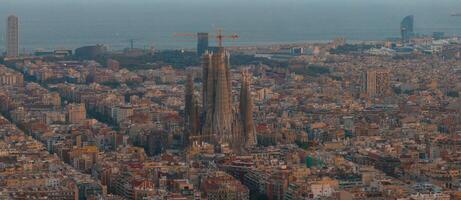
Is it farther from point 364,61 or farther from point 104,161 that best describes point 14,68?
point 104,161

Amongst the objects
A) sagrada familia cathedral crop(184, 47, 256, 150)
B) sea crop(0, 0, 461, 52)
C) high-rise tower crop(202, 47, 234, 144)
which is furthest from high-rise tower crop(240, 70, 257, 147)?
sea crop(0, 0, 461, 52)

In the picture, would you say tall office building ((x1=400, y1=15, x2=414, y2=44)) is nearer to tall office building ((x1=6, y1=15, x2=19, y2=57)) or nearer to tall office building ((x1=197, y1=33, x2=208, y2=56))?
tall office building ((x1=197, y1=33, x2=208, y2=56))

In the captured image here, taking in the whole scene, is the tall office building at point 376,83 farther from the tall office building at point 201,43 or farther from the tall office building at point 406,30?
the tall office building at point 406,30

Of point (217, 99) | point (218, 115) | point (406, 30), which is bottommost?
point (218, 115)

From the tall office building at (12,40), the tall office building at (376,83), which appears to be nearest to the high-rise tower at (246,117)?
the tall office building at (376,83)

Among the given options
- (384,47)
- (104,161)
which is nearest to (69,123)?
(104,161)

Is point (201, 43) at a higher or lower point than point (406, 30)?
lower

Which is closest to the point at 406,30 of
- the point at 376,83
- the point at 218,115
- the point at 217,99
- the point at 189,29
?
the point at 189,29

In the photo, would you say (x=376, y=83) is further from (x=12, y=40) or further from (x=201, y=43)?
(x=12, y=40)

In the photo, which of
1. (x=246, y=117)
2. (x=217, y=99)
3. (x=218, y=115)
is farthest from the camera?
(x=246, y=117)
